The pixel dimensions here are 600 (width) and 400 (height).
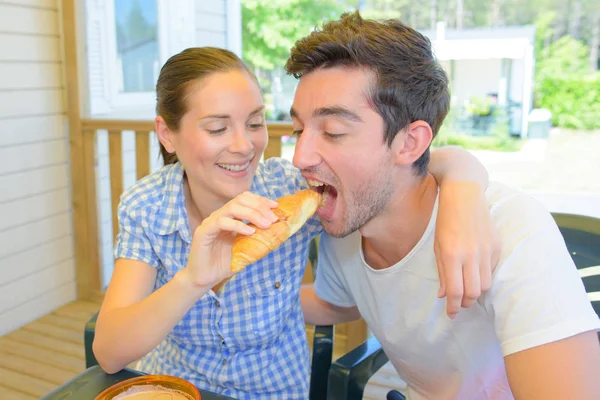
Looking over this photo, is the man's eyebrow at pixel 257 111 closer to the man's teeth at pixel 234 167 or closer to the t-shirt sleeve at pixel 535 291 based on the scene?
the man's teeth at pixel 234 167

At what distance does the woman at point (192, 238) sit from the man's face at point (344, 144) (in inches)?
8.1

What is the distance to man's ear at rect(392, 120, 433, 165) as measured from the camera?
4.60 feet

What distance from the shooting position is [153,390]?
1.07 metres

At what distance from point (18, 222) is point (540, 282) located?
343 centimetres

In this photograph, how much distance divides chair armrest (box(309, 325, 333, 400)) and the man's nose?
2.00ft

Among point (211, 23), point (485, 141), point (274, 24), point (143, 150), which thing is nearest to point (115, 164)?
point (143, 150)

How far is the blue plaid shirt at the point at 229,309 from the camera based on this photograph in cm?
158

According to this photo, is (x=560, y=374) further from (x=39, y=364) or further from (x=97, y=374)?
(x=39, y=364)

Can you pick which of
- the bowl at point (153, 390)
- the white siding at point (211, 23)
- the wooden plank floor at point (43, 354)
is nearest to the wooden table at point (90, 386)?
the bowl at point (153, 390)

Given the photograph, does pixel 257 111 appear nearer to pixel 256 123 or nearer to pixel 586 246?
pixel 256 123

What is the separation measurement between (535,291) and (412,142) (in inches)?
19.4

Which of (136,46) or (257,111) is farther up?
(136,46)

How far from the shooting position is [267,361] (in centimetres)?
165

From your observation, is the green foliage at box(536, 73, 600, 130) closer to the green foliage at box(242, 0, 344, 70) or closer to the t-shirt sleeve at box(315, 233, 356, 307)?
the green foliage at box(242, 0, 344, 70)
